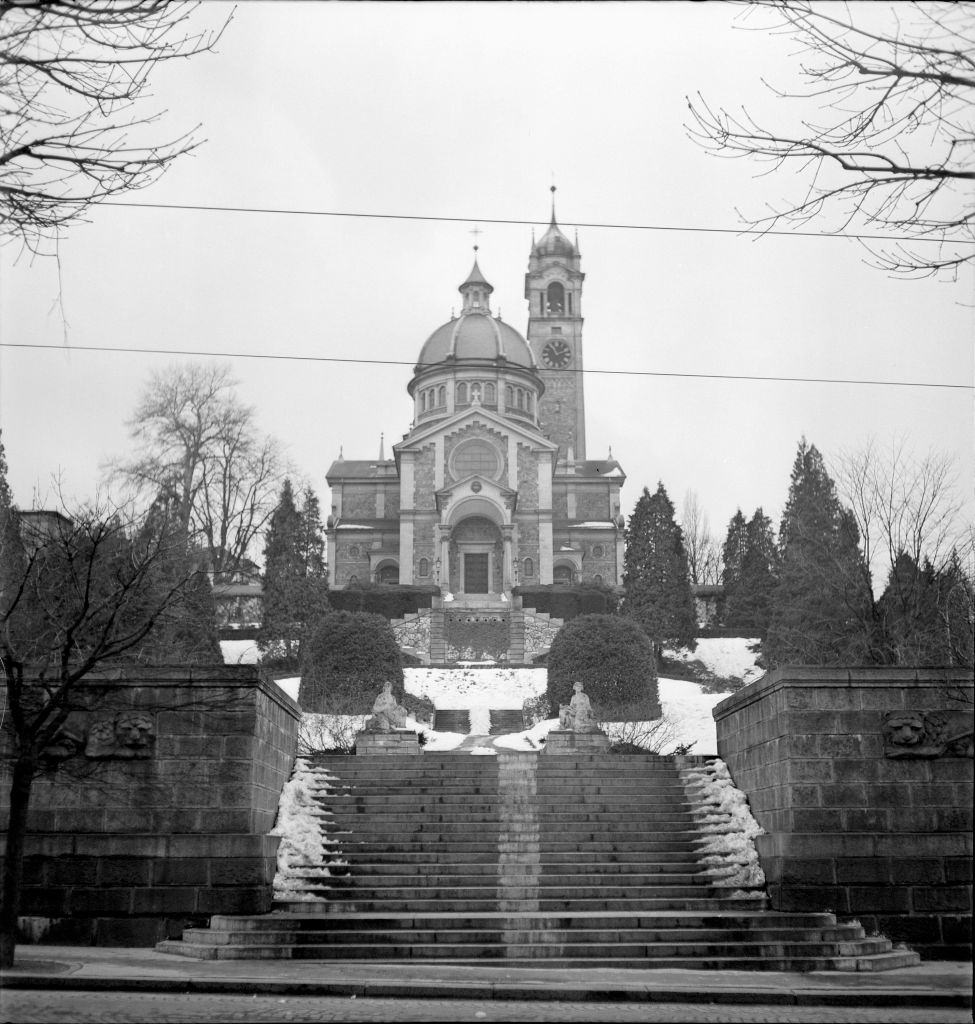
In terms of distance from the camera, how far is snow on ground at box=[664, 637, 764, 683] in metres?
41.8

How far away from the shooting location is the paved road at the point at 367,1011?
7820 mm

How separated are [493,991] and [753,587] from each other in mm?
40626

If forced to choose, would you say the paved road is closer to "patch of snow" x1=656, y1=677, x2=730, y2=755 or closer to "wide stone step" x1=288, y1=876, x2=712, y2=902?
"wide stone step" x1=288, y1=876, x2=712, y2=902

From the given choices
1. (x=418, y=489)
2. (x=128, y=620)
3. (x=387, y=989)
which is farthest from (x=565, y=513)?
(x=387, y=989)

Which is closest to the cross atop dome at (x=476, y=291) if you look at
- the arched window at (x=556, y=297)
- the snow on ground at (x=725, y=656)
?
the arched window at (x=556, y=297)

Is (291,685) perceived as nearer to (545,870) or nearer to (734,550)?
(545,870)

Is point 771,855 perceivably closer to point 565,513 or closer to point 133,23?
point 133,23

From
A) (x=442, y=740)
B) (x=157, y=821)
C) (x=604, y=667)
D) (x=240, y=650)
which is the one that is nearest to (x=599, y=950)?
(x=157, y=821)

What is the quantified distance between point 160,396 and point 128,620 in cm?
2430

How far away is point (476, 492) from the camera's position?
57.0 meters

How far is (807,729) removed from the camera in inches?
505

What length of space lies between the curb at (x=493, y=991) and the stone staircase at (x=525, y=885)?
1.53 meters

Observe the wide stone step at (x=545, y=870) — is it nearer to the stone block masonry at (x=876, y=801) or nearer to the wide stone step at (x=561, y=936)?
the stone block masonry at (x=876, y=801)

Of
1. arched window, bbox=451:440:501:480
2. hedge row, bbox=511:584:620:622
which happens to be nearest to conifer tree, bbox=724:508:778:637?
hedge row, bbox=511:584:620:622
